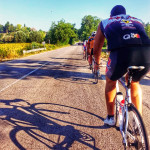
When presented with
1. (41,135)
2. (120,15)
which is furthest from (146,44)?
(41,135)

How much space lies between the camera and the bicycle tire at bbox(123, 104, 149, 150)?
5.13ft

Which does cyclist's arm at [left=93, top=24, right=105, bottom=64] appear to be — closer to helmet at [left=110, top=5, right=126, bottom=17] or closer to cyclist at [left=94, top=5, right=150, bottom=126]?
cyclist at [left=94, top=5, right=150, bottom=126]

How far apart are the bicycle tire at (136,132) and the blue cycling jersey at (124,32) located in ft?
2.52

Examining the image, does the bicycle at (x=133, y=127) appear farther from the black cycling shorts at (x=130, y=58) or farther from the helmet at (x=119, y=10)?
the helmet at (x=119, y=10)

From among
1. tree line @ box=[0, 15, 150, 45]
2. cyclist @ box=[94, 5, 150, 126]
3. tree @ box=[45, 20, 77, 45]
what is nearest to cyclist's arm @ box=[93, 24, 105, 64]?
cyclist @ box=[94, 5, 150, 126]

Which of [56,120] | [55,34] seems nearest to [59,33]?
[55,34]

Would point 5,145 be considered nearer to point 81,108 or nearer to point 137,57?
point 81,108

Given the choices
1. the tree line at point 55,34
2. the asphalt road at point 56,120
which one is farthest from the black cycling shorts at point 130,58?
the tree line at point 55,34

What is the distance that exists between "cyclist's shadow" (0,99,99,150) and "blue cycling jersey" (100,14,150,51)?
1599 millimetres

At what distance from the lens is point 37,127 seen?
289 cm

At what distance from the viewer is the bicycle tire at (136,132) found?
1.56 m

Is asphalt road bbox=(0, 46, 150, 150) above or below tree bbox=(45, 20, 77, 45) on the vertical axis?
below

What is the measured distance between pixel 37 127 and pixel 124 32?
228 cm

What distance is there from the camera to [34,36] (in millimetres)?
77000
